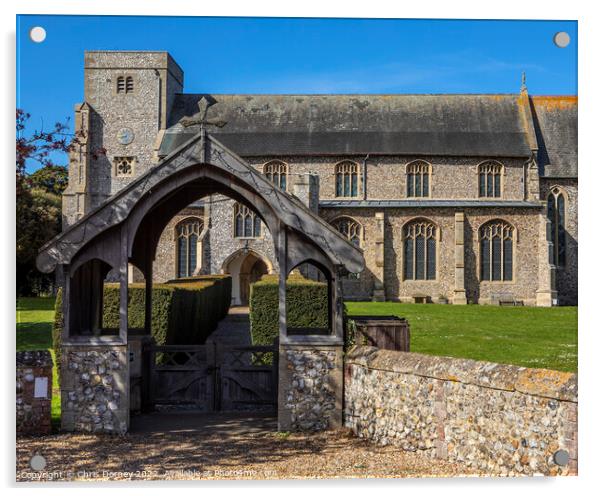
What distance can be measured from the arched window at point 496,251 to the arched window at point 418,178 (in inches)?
144

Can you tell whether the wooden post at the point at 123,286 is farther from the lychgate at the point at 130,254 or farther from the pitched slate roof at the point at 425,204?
the pitched slate roof at the point at 425,204

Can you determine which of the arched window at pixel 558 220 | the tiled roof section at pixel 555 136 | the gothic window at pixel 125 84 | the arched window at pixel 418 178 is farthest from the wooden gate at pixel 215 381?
the gothic window at pixel 125 84

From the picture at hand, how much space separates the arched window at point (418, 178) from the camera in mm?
38125

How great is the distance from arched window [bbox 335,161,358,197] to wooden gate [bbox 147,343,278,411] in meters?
27.9

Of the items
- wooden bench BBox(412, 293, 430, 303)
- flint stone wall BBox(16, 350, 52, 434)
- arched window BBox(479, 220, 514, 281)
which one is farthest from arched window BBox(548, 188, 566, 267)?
flint stone wall BBox(16, 350, 52, 434)

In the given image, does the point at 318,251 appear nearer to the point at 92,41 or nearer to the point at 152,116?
the point at 92,41

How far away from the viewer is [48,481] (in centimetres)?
747

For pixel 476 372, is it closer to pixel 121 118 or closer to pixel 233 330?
pixel 233 330

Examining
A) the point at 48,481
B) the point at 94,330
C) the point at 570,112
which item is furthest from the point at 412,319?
the point at 570,112

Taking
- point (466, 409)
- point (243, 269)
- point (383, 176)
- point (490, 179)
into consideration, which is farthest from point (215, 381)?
point (490, 179)

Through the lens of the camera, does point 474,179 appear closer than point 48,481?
No

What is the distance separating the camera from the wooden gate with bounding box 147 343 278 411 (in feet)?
34.6

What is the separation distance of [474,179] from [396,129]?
185 inches

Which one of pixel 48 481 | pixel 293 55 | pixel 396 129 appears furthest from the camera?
pixel 396 129
